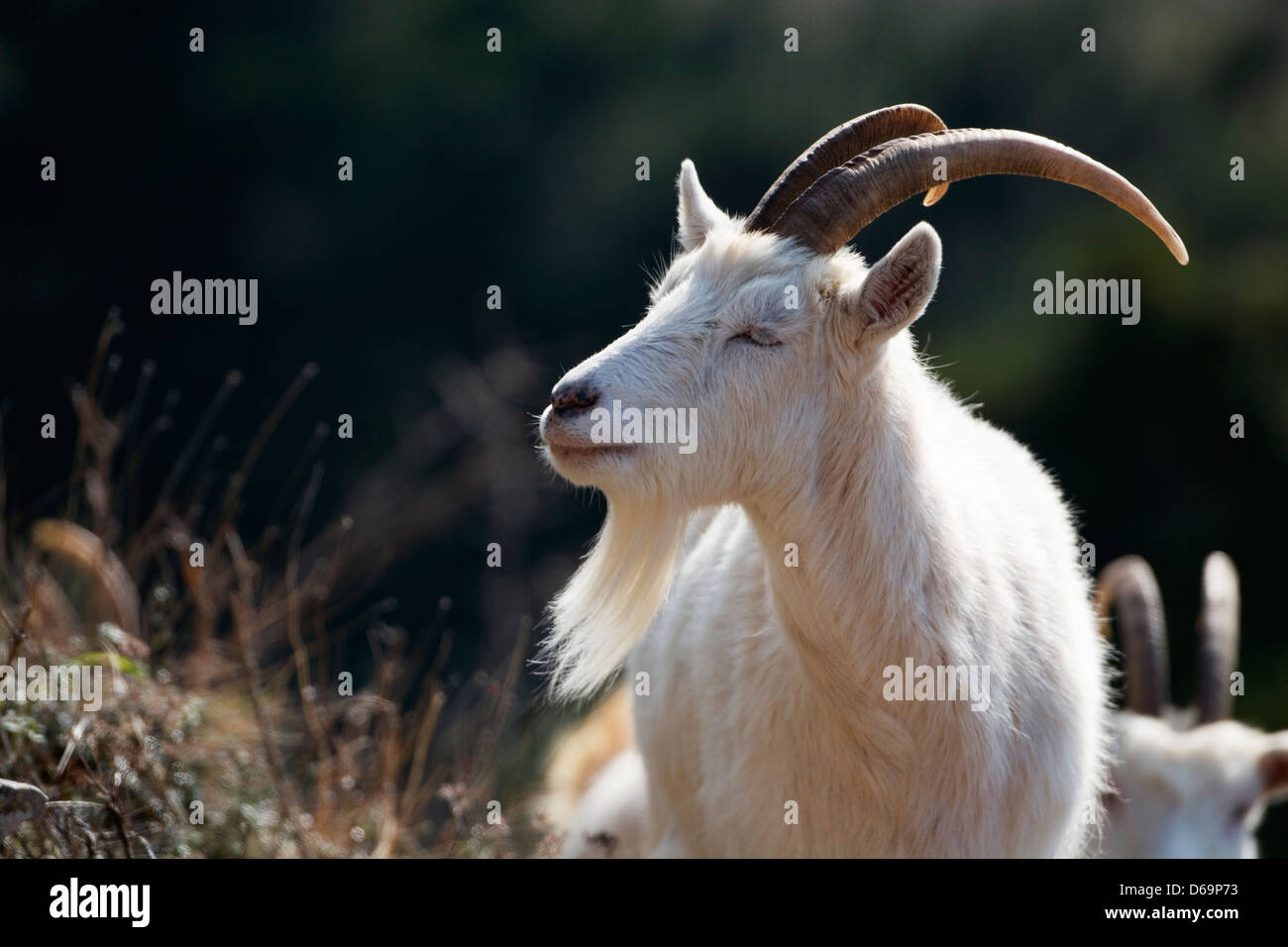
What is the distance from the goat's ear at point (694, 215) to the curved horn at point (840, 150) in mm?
276

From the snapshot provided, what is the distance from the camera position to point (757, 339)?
329cm

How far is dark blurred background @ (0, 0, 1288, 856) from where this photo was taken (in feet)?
43.7

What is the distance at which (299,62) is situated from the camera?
703 inches

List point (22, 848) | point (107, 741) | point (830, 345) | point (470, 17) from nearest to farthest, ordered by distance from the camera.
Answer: point (830, 345)
point (22, 848)
point (107, 741)
point (470, 17)

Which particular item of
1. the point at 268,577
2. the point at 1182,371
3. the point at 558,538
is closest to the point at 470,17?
the point at 558,538

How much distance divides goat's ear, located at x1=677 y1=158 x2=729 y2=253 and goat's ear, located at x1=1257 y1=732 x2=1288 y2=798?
9.34 feet

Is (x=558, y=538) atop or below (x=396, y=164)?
below

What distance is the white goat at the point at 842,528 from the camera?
326 cm

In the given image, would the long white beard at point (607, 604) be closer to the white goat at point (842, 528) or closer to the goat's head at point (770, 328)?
the white goat at point (842, 528)

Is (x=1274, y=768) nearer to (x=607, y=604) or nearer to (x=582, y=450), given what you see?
(x=607, y=604)

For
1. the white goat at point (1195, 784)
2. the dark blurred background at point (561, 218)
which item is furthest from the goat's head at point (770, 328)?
the dark blurred background at point (561, 218)

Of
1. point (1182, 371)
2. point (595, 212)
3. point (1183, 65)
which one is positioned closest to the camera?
point (1182, 371)

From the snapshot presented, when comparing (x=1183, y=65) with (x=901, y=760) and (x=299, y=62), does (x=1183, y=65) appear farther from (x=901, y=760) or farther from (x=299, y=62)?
(x=901, y=760)
